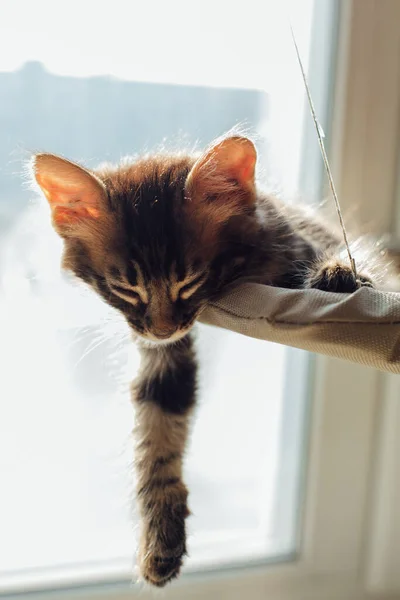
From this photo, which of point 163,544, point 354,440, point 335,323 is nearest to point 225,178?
point 335,323

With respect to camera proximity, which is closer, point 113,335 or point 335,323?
point 335,323

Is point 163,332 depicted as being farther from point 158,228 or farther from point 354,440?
point 354,440

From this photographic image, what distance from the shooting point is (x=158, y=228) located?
2.46 feet

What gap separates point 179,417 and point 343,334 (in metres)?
0.37

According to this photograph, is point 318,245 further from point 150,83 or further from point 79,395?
point 79,395

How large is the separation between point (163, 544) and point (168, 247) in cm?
37

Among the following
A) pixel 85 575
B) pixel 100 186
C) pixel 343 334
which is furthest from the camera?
pixel 85 575

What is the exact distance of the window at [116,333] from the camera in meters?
1.01

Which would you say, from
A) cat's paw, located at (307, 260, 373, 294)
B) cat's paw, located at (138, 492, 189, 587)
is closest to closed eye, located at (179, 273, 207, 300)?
cat's paw, located at (307, 260, 373, 294)

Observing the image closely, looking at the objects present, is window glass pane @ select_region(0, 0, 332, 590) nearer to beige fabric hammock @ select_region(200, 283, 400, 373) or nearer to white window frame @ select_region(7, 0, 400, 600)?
white window frame @ select_region(7, 0, 400, 600)

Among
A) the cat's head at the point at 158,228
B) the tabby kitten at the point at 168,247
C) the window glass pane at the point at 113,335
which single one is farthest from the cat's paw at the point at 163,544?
the cat's head at the point at 158,228

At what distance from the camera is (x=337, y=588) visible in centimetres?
127

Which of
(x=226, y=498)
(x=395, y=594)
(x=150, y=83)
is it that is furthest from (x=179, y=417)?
(x=395, y=594)

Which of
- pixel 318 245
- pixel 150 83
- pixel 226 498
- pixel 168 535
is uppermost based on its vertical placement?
pixel 150 83
